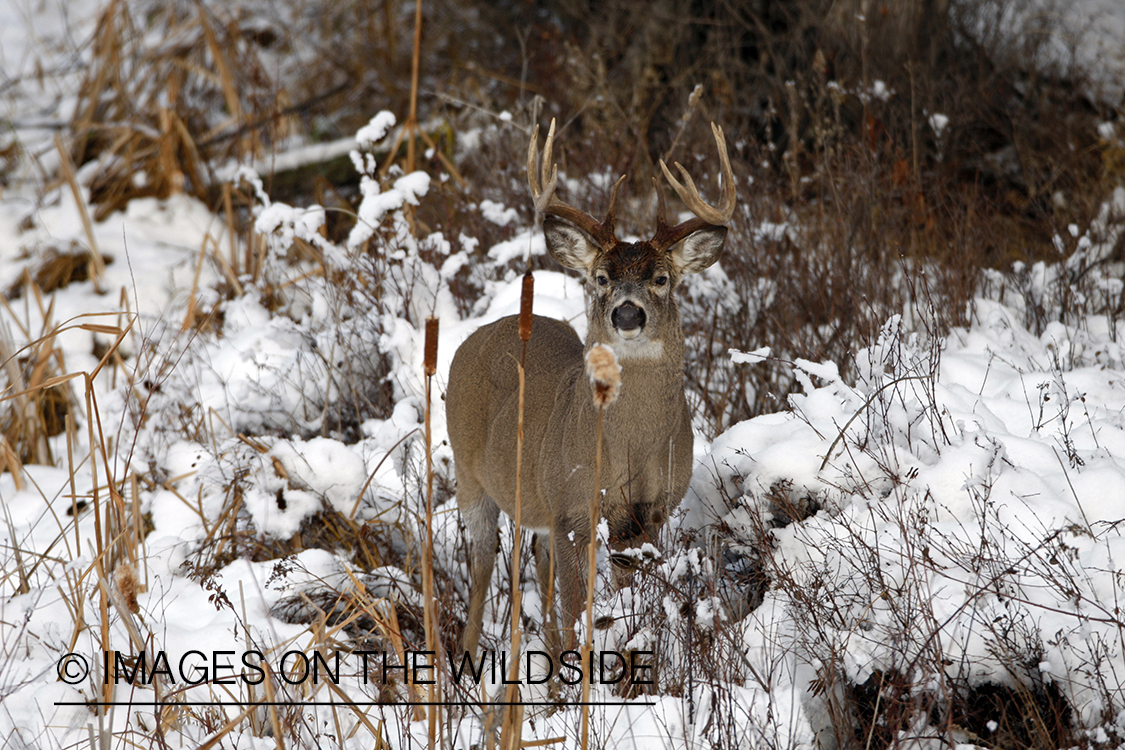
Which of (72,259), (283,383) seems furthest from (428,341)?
(72,259)

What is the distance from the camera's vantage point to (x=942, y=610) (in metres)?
2.76

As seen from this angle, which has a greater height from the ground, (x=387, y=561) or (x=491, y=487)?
(x=491, y=487)

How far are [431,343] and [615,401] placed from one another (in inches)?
61.7

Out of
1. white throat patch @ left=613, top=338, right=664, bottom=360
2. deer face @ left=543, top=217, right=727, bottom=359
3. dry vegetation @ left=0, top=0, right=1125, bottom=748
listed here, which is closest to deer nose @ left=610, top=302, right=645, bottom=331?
deer face @ left=543, top=217, right=727, bottom=359

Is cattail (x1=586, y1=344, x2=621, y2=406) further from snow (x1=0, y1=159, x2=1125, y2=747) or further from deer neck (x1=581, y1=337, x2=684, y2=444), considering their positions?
deer neck (x1=581, y1=337, x2=684, y2=444)

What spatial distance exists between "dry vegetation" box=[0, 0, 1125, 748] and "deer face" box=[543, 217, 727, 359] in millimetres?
756

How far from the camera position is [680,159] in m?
6.91

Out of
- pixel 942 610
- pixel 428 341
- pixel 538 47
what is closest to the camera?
pixel 428 341

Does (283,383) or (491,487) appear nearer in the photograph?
(491,487)

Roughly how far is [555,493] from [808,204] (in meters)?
4.23

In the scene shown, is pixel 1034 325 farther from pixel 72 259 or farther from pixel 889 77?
pixel 72 259

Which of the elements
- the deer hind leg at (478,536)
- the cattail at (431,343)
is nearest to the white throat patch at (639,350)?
the deer hind leg at (478,536)

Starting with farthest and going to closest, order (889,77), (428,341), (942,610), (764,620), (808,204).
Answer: (889,77)
(808,204)
(764,620)
(942,610)
(428,341)

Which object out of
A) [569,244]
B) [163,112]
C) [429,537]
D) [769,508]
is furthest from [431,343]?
[163,112]
